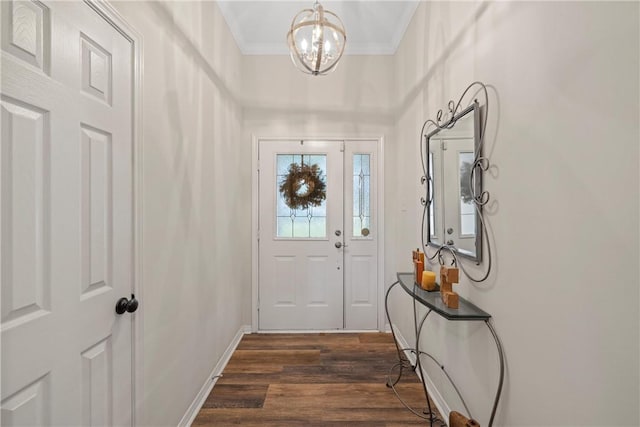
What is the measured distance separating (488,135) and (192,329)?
2092 millimetres

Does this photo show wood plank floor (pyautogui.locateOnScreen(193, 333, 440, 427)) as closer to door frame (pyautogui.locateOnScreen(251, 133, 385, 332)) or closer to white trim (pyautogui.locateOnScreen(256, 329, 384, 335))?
white trim (pyautogui.locateOnScreen(256, 329, 384, 335))

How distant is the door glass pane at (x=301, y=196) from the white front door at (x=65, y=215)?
186cm

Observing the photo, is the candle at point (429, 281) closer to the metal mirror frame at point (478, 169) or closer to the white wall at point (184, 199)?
the metal mirror frame at point (478, 169)

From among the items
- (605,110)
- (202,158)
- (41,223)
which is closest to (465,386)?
(605,110)

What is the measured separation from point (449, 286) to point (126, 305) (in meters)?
1.57

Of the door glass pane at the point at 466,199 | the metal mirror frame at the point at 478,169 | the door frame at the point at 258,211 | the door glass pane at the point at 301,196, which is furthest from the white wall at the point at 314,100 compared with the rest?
the door glass pane at the point at 466,199

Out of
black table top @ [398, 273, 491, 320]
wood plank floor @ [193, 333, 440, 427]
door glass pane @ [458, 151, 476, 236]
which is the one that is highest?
door glass pane @ [458, 151, 476, 236]

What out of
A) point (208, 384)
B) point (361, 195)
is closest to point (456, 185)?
point (361, 195)

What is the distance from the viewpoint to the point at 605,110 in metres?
0.78

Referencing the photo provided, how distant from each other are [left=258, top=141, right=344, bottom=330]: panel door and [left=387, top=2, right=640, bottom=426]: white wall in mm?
1632

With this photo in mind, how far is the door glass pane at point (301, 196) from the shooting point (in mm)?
3002

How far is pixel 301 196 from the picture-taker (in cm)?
→ 301

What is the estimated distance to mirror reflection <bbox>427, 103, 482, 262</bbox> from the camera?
140 cm

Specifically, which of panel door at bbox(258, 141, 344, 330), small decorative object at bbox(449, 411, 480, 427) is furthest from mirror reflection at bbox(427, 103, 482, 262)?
panel door at bbox(258, 141, 344, 330)
